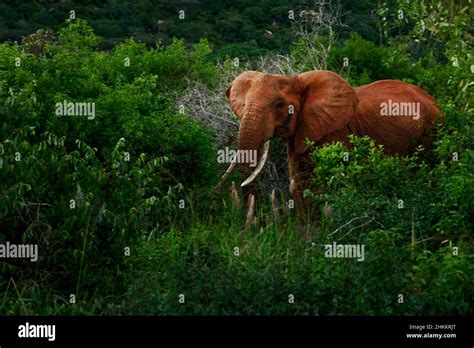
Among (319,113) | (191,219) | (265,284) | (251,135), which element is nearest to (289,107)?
(319,113)

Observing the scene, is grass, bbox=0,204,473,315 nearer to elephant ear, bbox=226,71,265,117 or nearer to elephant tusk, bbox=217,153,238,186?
elephant tusk, bbox=217,153,238,186

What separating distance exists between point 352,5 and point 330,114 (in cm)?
1589

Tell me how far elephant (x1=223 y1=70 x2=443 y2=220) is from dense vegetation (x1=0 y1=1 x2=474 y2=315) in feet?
1.75

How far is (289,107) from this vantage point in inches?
517

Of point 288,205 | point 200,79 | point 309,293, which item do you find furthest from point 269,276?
point 200,79

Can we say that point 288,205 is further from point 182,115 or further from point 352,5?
point 352,5

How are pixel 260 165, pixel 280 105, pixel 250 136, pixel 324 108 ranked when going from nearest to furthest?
pixel 250 136 → pixel 280 105 → pixel 324 108 → pixel 260 165

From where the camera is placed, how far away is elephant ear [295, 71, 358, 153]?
13.2 metres

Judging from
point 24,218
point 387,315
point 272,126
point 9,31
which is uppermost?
point 9,31

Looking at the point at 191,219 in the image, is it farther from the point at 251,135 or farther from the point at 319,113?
the point at 319,113

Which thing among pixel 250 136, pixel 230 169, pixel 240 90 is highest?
pixel 240 90

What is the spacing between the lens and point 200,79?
15633 millimetres

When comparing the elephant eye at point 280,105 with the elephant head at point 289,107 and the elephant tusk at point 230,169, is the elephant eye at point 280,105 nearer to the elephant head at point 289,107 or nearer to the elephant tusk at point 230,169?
the elephant head at point 289,107

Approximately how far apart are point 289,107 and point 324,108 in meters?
0.40
